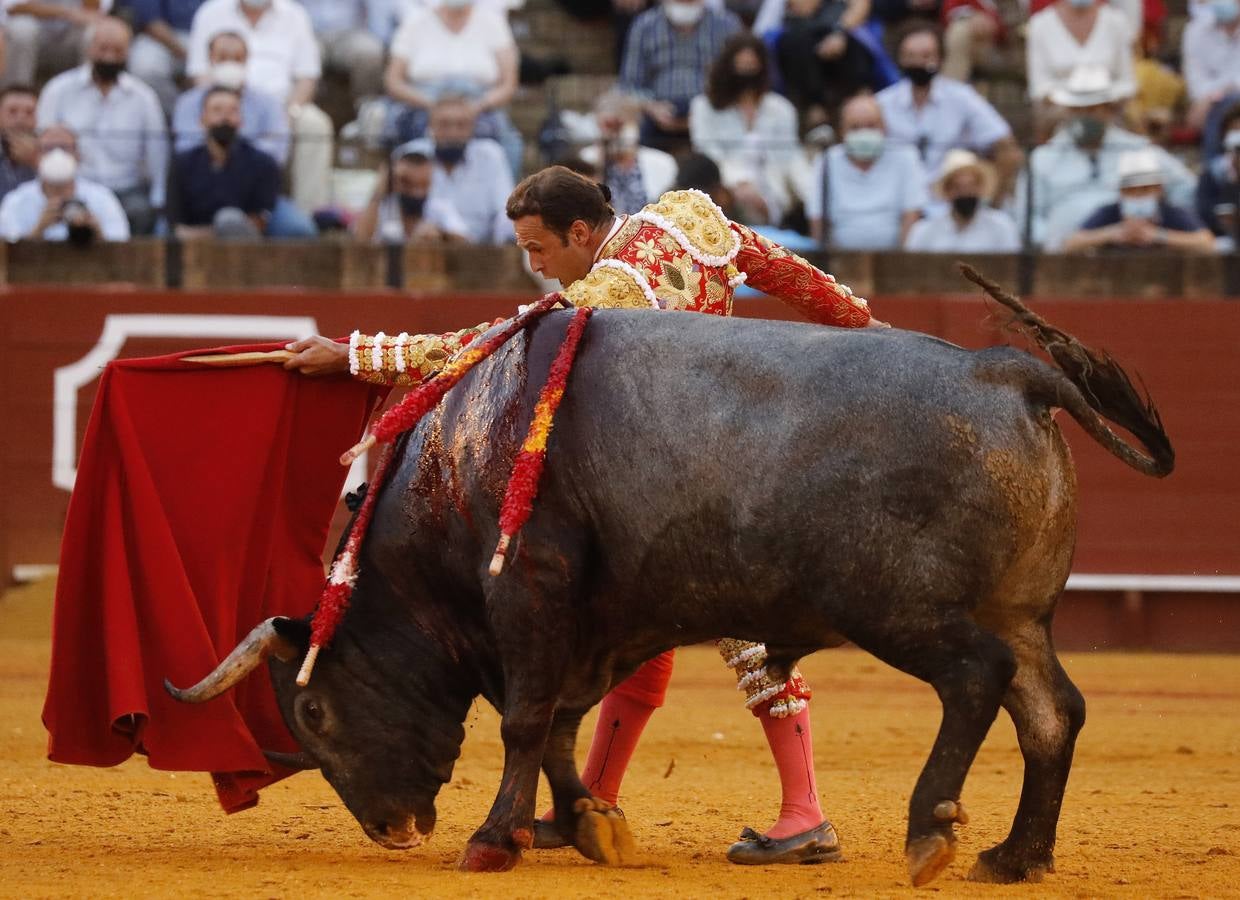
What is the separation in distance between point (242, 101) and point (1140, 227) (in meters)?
4.52

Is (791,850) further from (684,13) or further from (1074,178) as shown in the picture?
(684,13)

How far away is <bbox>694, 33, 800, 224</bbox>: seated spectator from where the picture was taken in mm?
9820

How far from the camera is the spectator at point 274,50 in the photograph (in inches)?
417

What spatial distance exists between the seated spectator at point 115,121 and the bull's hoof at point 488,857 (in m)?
6.31

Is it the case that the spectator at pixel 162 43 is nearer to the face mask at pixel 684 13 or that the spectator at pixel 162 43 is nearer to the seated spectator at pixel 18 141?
the seated spectator at pixel 18 141

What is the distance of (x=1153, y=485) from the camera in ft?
30.5

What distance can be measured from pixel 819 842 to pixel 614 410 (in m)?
1.12

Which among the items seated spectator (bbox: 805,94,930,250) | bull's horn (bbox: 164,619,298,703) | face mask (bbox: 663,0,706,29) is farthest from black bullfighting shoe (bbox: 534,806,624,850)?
face mask (bbox: 663,0,706,29)

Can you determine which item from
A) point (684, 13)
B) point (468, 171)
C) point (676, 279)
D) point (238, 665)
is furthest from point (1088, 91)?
point (238, 665)

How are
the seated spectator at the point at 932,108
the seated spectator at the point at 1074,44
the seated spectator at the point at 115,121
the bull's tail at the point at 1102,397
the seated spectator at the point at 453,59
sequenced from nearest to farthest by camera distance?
the bull's tail at the point at 1102,397, the seated spectator at the point at 115,121, the seated spectator at the point at 932,108, the seated spectator at the point at 453,59, the seated spectator at the point at 1074,44

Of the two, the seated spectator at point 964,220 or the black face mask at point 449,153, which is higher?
the black face mask at point 449,153

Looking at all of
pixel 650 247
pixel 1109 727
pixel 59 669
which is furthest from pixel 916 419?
pixel 1109 727

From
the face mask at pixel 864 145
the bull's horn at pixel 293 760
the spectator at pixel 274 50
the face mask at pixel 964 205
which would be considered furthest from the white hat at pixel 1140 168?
the bull's horn at pixel 293 760

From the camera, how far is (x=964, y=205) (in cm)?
983
